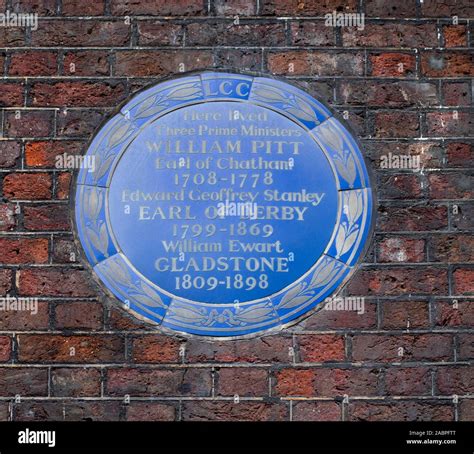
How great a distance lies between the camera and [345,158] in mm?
2396

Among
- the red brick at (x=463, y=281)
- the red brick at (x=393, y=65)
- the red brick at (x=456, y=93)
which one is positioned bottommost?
the red brick at (x=463, y=281)

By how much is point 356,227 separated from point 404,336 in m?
Answer: 0.37

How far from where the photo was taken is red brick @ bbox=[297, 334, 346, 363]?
2.32 meters

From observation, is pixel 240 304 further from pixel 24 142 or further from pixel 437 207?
pixel 24 142

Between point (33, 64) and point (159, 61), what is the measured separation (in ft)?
1.35

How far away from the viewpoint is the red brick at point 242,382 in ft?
7.58

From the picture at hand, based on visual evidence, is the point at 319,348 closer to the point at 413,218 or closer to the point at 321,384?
the point at 321,384

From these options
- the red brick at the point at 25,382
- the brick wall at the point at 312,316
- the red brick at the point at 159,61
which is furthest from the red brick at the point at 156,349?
the red brick at the point at 159,61

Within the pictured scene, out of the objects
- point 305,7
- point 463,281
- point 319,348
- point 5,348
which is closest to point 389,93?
point 305,7

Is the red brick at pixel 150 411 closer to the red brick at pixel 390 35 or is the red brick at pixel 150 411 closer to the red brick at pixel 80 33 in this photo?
the red brick at pixel 80 33

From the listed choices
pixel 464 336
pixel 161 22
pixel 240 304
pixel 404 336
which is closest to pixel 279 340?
pixel 240 304

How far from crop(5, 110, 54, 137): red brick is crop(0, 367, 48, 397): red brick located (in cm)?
75

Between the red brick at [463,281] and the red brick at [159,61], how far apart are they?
1.04 m

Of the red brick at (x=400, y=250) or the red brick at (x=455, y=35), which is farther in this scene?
the red brick at (x=455, y=35)
